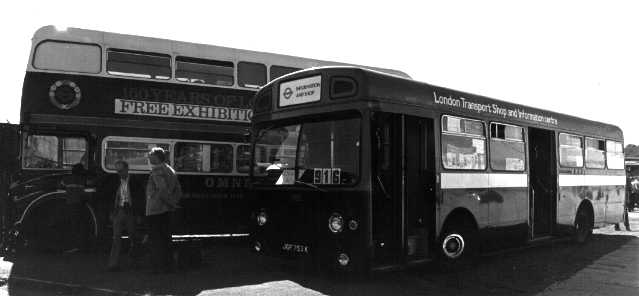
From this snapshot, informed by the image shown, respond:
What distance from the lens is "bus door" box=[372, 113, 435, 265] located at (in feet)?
23.9

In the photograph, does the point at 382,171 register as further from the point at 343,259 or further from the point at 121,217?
the point at 121,217

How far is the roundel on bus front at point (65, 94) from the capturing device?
32.9ft

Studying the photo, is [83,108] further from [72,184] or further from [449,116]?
[449,116]

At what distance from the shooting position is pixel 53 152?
1013 centimetres

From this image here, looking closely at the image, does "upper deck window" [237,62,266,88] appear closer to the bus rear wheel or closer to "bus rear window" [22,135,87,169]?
"bus rear window" [22,135,87,169]

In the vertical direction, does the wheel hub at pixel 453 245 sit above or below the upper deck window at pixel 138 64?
below

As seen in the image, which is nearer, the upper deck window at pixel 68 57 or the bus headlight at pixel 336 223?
the bus headlight at pixel 336 223

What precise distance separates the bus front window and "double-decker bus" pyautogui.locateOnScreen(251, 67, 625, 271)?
1 cm

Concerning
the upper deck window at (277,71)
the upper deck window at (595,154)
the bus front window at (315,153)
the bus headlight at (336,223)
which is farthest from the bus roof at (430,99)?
the upper deck window at (277,71)

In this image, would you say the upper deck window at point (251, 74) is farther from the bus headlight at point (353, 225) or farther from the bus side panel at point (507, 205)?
the bus headlight at point (353, 225)

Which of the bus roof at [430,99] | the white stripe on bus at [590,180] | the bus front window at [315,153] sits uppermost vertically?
the bus roof at [430,99]

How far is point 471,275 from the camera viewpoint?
27.3 ft

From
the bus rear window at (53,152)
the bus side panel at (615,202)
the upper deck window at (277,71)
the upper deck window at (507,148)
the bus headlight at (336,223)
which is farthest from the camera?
the bus side panel at (615,202)

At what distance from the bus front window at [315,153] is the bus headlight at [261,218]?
0.49 meters
